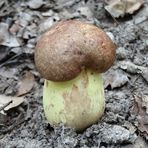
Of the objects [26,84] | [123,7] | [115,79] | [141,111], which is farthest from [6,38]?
[141,111]

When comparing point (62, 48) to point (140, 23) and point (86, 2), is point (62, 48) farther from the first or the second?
point (86, 2)

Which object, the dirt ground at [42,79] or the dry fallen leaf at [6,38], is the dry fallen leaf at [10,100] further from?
the dry fallen leaf at [6,38]

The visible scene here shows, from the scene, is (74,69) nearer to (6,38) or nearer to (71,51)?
(71,51)

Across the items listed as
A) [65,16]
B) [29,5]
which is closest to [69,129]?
[65,16]

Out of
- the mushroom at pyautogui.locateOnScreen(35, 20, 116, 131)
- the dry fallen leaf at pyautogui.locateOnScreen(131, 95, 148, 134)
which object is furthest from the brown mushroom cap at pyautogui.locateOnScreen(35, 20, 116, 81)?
the dry fallen leaf at pyautogui.locateOnScreen(131, 95, 148, 134)

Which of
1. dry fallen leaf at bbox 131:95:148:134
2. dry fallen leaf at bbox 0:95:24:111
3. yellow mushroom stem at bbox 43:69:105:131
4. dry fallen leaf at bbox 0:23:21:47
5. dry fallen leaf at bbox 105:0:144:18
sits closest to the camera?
yellow mushroom stem at bbox 43:69:105:131

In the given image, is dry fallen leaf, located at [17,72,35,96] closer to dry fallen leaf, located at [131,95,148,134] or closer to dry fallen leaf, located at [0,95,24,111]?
dry fallen leaf, located at [0,95,24,111]

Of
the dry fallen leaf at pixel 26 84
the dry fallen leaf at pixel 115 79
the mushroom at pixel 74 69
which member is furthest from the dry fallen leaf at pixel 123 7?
the mushroom at pixel 74 69
